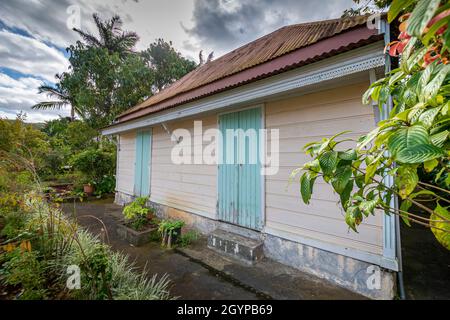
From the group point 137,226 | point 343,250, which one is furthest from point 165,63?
point 343,250

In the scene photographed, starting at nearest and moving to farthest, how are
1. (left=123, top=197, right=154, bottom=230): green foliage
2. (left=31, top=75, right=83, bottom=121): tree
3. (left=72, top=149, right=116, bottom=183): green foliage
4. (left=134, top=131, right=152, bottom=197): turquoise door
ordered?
(left=123, top=197, right=154, bottom=230): green foliage, (left=134, top=131, right=152, bottom=197): turquoise door, (left=72, top=149, right=116, bottom=183): green foliage, (left=31, top=75, right=83, bottom=121): tree

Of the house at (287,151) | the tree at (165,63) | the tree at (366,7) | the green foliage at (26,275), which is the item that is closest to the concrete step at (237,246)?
the house at (287,151)

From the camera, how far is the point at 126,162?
24.1 feet

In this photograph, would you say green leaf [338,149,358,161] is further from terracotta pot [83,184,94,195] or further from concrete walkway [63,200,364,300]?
terracotta pot [83,184,94,195]

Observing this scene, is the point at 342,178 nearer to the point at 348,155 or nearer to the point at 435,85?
the point at 348,155

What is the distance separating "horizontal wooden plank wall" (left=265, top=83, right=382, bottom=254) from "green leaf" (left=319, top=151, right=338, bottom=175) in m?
1.65

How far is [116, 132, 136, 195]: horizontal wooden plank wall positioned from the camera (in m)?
7.00

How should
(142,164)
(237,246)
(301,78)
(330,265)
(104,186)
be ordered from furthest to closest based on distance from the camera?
(104,186), (142,164), (237,246), (330,265), (301,78)

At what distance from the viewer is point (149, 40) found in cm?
1426

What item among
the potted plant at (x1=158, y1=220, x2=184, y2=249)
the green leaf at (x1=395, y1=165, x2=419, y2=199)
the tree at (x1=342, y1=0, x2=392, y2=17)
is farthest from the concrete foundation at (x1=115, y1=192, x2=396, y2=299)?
the tree at (x1=342, y1=0, x2=392, y2=17)

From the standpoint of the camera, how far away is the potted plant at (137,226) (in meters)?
3.91

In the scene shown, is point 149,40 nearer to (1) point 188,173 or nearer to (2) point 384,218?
(1) point 188,173

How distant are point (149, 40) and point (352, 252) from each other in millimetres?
16990

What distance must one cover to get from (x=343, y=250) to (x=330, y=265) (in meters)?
→ 0.30
